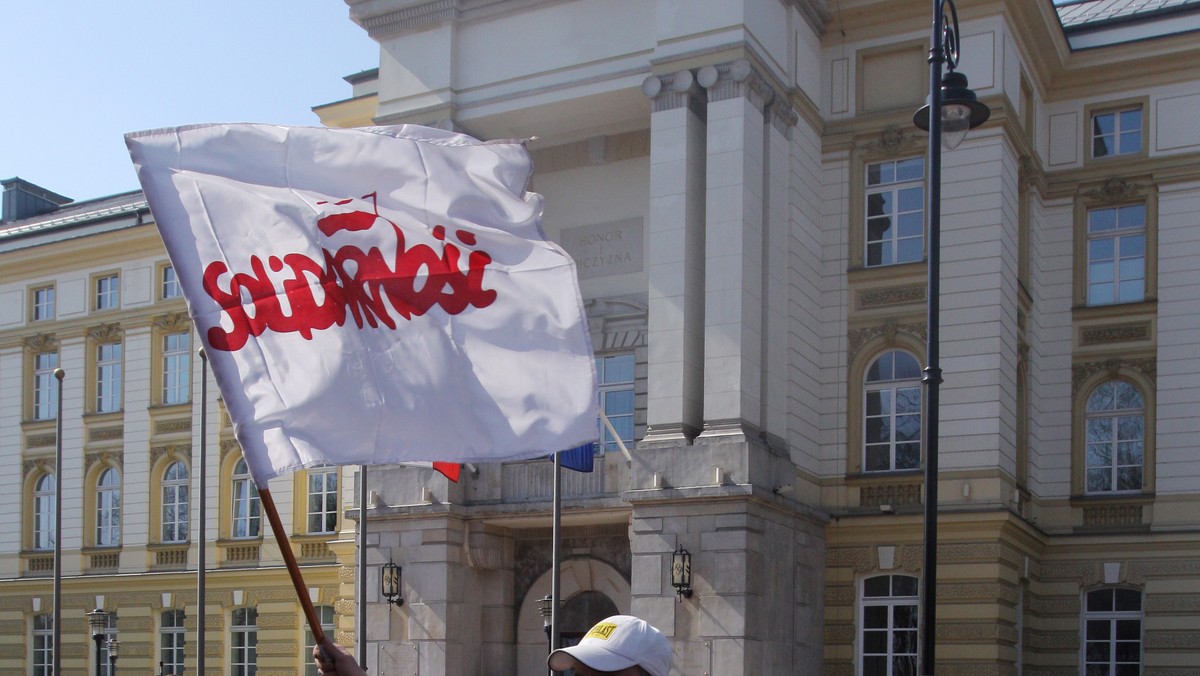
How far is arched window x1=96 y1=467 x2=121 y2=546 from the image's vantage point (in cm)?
4075

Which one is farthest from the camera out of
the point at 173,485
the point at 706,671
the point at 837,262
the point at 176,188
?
the point at 173,485

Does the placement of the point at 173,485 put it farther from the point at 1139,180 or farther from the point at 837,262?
the point at 1139,180

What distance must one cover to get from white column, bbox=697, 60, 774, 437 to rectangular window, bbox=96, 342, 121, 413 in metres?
20.4

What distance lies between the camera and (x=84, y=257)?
137 feet

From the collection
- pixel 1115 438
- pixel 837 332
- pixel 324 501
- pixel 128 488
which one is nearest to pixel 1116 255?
pixel 1115 438

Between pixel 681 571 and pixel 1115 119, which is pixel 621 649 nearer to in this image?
pixel 681 571

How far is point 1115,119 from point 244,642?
74.8 feet

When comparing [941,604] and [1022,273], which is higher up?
[1022,273]

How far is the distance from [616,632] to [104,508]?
39.0 metres

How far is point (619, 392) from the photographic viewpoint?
1172 inches

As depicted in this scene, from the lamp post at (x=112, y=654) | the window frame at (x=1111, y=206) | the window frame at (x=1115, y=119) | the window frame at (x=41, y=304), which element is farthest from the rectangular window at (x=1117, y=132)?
the window frame at (x=41, y=304)

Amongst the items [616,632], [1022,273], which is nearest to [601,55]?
[1022,273]

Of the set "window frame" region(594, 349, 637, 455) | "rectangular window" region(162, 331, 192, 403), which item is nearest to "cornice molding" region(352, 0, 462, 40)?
"window frame" region(594, 349, 637, 455)

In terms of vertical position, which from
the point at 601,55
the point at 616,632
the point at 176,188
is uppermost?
the point at 601,55
